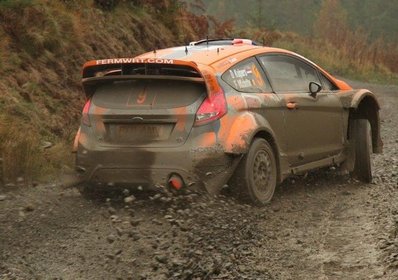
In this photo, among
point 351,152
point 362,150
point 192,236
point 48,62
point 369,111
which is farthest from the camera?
point 48,62

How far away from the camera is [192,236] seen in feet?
17.3

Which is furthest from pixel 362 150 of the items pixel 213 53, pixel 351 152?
pixel 213 53

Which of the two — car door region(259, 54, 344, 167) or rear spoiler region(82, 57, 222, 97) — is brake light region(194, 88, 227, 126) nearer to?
rear spoiler region(82, 57, 222, 97)

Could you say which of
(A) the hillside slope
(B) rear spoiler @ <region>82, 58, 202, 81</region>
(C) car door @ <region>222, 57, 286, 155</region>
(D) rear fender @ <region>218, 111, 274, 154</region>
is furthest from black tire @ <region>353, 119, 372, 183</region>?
(A) the hillside slope

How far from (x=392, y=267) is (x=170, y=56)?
10.7ft

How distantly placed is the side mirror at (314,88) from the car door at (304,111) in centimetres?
4

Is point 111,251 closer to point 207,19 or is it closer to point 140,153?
point 140,153

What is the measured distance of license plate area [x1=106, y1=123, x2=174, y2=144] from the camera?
240 inches

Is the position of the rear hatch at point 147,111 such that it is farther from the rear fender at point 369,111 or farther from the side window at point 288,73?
the rear fender at point 369,111

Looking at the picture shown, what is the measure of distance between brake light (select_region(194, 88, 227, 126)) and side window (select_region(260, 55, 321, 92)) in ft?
3.63

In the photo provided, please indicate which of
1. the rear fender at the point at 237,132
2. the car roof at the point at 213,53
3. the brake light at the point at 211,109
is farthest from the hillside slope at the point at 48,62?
the rear fender at the point at 237,132

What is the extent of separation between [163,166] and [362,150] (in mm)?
3015

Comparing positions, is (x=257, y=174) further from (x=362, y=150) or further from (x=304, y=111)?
(x=362, y=150)

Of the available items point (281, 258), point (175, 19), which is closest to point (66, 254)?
point (281, 258)
